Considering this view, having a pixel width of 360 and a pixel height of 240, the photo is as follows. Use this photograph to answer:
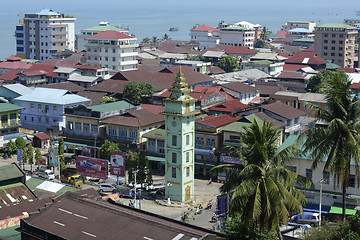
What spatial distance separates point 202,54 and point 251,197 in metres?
117

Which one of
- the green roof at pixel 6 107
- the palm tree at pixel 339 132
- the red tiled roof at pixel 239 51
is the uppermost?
the palm tree at pixel 339 132

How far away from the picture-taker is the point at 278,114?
2468 inches

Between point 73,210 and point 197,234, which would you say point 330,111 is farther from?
point 73,210

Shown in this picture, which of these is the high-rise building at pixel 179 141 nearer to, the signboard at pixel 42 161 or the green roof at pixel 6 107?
the signboard at pixel 42 161

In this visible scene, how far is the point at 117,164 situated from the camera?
5244 cm

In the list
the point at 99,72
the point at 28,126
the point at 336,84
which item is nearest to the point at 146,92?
the point at 28,126

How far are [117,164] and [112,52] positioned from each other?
218ft

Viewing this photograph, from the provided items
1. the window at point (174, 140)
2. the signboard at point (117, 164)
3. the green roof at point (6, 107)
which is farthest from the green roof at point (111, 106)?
the window at point (174, 140)

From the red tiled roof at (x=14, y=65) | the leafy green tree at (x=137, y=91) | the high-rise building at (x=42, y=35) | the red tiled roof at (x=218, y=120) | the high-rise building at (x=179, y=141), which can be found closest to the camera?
the high-rise building at (x=179, y=141)

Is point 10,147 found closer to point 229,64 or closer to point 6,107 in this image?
point 6,107

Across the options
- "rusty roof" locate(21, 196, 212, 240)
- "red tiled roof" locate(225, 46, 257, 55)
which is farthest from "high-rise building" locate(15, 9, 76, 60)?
"rusty roof" locate(21, 196, 212, 240)

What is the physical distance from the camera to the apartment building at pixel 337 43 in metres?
143

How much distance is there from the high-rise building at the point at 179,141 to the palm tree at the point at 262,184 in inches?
950

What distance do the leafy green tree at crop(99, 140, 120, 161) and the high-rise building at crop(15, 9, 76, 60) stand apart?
314ft
